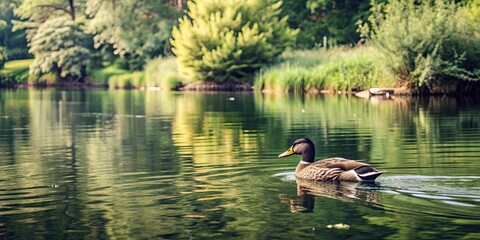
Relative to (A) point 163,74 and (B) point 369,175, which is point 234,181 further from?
(A) point 163,74

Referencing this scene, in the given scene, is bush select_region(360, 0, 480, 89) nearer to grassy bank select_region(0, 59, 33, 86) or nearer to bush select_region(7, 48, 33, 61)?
grassy bank select_region(0, 59, 33, 86)

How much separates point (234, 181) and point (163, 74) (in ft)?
168

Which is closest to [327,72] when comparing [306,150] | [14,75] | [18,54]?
[306,150]

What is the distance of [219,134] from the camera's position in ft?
74.1

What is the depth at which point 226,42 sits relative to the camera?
5541 centimetres

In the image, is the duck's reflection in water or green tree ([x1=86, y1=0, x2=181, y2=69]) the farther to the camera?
green tree ([x1=86, y1=0, x2=181, y2=69])

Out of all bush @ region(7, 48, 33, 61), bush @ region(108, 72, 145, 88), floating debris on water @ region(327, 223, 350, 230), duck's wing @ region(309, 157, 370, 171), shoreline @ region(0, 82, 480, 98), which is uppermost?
bush @ region(7, 48, 33, 61)

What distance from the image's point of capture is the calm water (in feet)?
32.6

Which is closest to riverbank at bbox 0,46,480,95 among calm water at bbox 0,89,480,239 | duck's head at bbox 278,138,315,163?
calm water at bbox 0,89,480,239

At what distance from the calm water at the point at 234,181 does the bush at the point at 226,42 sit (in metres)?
27.3

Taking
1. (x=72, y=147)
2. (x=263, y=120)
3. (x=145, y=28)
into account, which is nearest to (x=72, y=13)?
(x=145, y=28)

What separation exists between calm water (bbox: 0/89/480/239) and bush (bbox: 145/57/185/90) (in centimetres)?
3277

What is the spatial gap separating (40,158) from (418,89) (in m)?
26.1

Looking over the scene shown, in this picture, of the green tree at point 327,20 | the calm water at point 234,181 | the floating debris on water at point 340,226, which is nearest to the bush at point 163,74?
the green tree at point 327,20
